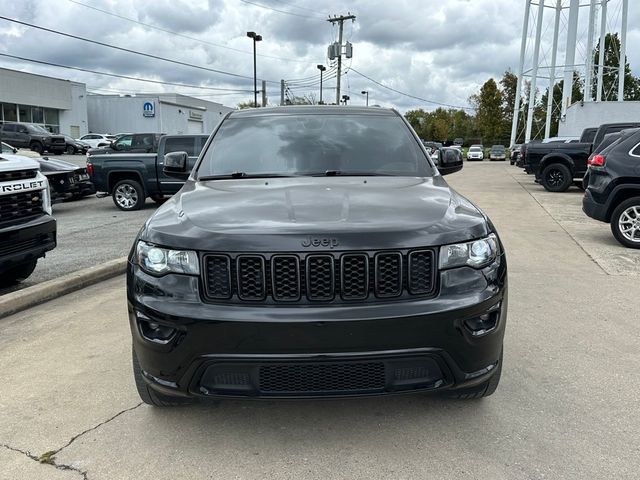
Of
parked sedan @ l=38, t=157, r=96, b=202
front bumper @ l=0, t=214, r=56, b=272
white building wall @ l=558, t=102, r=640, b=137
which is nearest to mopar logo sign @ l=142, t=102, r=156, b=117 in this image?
white building wall @ l=558, t=102, r=640, b=137

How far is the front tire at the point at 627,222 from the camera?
25.4 ft

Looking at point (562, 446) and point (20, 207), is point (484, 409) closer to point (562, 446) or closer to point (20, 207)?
point (562, 446)

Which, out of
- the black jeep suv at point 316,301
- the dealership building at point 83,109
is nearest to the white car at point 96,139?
the dealership building at point 83,109

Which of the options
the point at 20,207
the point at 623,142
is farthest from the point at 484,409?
the point at 623,142

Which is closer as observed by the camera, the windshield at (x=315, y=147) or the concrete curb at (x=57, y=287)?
the windshield at (x=315, y=147)

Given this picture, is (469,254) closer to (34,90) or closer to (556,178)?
(556,178)

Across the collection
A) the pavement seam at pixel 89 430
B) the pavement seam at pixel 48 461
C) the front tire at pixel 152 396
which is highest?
the front tire at pixel 152 396

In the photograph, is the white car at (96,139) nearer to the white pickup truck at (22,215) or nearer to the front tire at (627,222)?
the white pickup truck at (22,215)

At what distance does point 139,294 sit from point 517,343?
286 centimetres

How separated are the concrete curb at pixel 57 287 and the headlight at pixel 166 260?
300cm

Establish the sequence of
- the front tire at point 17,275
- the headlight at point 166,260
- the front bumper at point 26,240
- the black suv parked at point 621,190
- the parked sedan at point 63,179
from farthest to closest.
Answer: the parked sedan at point 63,179, the black suv parked at point 621,190, the front tire at point 17,275, the front bumper at point 26,240, the headlight at point 166,260

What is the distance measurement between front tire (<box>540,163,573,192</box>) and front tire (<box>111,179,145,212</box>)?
12.0m

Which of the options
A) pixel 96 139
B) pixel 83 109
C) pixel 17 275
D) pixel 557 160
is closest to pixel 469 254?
pixel 17 275

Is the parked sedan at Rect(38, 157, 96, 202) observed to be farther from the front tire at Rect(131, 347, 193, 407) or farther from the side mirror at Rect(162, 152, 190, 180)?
the front tire at Rect(131, 347, 193, 407)
